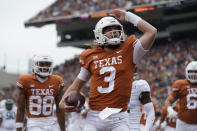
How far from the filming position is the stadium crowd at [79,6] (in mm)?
25141

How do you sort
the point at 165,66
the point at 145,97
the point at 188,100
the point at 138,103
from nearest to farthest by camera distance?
the point at 145,97
the point at 138,103
the point at 188,100
the point at 165,66

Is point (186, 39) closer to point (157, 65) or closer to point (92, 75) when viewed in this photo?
point (157, 65)

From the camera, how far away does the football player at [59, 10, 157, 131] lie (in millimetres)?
3709

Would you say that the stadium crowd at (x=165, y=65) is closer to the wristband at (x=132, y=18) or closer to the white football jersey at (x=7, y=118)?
the white football jersey at (x=7, y=118)

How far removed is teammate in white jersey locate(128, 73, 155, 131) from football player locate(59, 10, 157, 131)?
1.80 m

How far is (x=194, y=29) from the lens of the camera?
2488cm

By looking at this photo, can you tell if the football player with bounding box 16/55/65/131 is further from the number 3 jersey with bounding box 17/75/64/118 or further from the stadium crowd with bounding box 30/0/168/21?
the stadium crowd with bounding box 30/0/168/21

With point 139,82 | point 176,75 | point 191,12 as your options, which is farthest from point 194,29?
point 139,82

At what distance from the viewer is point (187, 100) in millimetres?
6348

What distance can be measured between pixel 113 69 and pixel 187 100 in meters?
3.07

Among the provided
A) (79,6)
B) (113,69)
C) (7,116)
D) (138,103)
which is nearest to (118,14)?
(113,69)

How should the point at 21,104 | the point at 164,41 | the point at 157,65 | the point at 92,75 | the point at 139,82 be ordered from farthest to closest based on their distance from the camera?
1. the point at 164,41
2. the point at 157,65
3. the point at 139,82
4. the point at 21,104
5. the point at 92,75

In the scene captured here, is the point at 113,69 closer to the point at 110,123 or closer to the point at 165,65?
the point at 110,123

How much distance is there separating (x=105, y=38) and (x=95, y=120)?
2.94 feet
